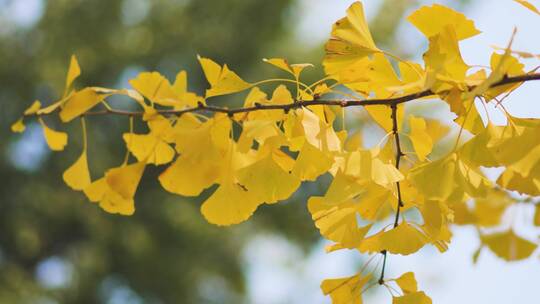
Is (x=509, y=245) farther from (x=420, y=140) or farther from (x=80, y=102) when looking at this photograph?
(x=80, y=102)

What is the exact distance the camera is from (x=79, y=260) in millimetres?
4348

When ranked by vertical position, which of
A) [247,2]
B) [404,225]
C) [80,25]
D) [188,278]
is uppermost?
[80,25]

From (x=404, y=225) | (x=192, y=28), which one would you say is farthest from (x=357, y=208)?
(x=192, y=28)

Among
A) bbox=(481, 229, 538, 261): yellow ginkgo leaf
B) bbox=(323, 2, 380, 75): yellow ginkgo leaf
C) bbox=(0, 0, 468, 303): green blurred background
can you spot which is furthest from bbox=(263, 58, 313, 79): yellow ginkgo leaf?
bbox=(0, 0, 468, 303): green blurred background

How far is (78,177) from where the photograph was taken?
0.44 meters

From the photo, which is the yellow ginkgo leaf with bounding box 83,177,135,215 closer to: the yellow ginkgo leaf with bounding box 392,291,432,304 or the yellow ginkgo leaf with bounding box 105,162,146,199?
the yellow ginkgo leaf with bounding box 105,162,146,199

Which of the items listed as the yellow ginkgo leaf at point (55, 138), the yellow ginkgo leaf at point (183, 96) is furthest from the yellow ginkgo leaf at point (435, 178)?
the yellow ginkgo leaf at point (55, 138)

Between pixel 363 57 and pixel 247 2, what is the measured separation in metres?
4.74

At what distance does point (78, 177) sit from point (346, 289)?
185mm

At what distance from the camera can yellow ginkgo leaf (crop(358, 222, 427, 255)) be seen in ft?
1.06

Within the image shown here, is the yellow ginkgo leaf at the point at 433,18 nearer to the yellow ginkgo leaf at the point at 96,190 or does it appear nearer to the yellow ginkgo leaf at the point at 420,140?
the yellow ginkgo leaf at the point at 420,140

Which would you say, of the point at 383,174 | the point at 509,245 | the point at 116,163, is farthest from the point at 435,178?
the point at 116,163

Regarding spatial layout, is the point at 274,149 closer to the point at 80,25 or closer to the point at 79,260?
the point at 79,260

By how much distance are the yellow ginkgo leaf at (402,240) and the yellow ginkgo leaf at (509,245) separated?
0.32 metres
